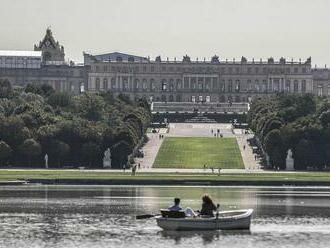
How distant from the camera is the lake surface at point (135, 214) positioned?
161ft

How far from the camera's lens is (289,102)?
13375 centimetres

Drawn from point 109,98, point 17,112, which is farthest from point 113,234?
point 109,98

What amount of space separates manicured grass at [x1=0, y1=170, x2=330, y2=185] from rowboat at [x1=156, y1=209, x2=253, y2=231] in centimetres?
2858

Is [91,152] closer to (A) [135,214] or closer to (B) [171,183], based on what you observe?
(B) [171,183]

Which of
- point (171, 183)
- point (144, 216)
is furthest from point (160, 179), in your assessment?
point (144, 216)

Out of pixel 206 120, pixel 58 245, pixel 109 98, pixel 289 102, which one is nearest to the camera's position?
pixel 58 245

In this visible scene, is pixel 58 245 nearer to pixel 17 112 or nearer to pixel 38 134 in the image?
pixel 38 134

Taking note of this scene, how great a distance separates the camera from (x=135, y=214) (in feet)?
191

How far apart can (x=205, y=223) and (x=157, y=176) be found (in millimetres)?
33271

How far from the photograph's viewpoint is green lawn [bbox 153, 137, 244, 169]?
339 feet

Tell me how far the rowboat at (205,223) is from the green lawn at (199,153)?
4888 cm

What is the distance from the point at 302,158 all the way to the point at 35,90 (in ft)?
198

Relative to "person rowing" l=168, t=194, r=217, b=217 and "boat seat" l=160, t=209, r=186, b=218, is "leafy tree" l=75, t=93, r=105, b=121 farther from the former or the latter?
"boat seat" l=160, t=209, r=186, b=218

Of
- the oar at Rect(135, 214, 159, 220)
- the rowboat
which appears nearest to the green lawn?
the oar at Rect(135, 214, 159, 220)
